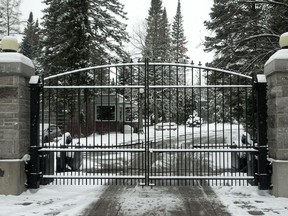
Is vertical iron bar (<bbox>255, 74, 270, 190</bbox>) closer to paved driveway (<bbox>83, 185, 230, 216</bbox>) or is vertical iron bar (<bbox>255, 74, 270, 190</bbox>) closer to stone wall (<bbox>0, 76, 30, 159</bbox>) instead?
paved driveway (<bbox>83, 185, 230, 216</bbox>)

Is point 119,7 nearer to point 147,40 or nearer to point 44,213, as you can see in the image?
point 147,40

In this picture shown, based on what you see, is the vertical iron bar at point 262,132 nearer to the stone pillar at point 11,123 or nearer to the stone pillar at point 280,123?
the stone pillar at point 280,123

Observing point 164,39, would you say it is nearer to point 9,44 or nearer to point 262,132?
point 9,44

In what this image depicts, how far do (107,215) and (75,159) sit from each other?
3.63m

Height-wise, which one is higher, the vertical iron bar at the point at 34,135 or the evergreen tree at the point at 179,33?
the evergreen tree at the point at 179,33

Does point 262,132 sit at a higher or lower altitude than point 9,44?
lower

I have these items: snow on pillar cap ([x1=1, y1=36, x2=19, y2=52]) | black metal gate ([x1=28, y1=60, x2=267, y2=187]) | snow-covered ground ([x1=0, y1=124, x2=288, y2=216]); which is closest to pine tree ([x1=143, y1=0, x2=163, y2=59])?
black metal gate ([x1=28, y1=60, x2=267, y2=187])

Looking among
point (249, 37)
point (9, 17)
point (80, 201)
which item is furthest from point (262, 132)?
point (9, 17)

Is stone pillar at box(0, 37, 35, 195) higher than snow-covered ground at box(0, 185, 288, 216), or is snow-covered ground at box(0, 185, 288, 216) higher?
stone pillar at box(0, 37, 35, 195)

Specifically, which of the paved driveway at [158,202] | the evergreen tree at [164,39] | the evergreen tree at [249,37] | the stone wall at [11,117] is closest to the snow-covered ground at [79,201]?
the paved driveway at [158,202]

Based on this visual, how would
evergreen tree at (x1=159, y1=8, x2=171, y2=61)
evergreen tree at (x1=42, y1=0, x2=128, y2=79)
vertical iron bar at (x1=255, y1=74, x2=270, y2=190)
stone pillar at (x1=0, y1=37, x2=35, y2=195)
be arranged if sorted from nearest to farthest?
stone pillar at (x1=0, y1=37, x2=35, y2=195), vertical iron bar at (x1=255, y1=74, x2=270, y2=190), evergreen tree at (x1=42, y1=0, x2=128, y2=79), evergreen tree at (x1=159, y1=8, x2=171, y2=61)

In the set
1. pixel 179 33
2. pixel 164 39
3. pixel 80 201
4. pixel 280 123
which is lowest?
pixel 80 201

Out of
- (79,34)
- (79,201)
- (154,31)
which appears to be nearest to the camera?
(79,201)

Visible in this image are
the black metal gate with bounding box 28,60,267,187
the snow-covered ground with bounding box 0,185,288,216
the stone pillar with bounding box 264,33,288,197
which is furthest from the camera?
the black metal gate with bounding box 28,60,267,187
